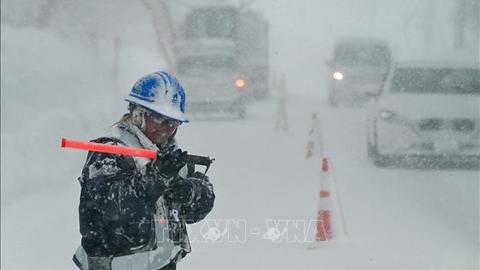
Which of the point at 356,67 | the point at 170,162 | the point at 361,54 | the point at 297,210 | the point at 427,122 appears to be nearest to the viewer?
the point at 170,162

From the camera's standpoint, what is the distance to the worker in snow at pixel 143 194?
2609 mm

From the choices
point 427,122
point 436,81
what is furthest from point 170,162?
point 436,81

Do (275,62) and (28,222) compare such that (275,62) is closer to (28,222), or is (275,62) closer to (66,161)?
(66,161)

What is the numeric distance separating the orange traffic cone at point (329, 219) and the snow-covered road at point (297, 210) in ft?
0.35

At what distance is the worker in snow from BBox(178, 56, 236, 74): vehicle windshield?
12667 millimetres

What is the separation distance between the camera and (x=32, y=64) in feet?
48.9

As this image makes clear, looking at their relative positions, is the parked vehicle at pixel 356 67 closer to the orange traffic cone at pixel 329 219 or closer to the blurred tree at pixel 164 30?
the blurred tree at pixel 164 30

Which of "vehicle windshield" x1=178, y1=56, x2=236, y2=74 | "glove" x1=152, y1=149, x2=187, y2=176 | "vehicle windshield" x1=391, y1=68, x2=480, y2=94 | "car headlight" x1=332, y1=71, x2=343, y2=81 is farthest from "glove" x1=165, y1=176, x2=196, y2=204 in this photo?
"car headlight" x1=332, y1=71, x2=343, y2=81

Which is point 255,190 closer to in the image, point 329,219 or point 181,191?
point 329,219

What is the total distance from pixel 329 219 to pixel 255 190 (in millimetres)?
3122

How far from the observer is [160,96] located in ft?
9.25

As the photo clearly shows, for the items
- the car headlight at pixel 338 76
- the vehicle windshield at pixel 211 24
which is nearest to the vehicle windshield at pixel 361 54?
the car headlight at pixel 338 76

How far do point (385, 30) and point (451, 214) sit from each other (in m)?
12.6

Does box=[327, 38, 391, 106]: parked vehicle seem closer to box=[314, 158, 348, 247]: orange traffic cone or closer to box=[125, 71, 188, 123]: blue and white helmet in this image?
box=[314, 158, 348, 247]: orange traffic cone
